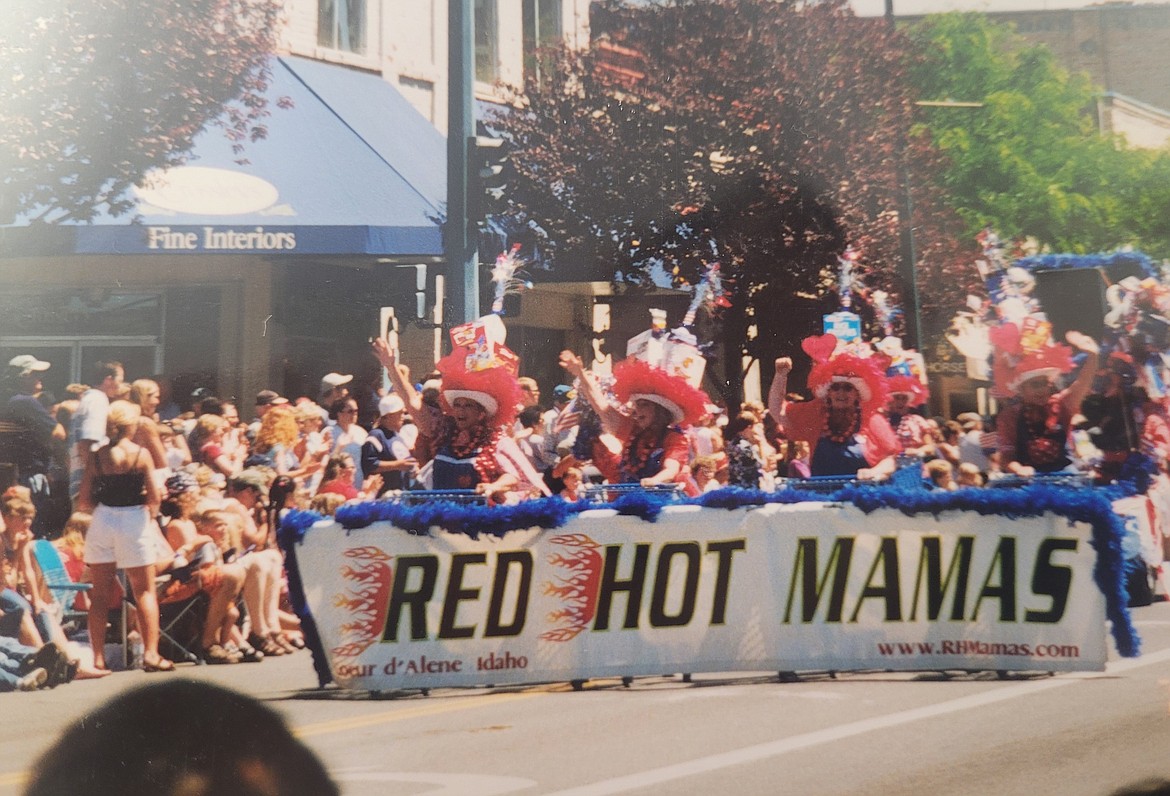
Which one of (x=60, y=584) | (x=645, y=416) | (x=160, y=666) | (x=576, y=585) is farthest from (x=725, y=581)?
(x=160, y=666)

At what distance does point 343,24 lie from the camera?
3.06 meters

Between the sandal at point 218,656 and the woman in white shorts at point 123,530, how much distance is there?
0.32ft

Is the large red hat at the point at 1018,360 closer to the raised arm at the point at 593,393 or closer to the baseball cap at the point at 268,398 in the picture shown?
the raised arm at the point at 593,393

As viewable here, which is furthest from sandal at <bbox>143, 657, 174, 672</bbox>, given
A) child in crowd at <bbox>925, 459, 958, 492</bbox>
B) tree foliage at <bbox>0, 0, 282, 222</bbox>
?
child in crowd at <bbox>925, 459, 958, 492</bbox>

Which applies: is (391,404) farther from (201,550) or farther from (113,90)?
(113,90)

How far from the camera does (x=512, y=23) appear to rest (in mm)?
3254

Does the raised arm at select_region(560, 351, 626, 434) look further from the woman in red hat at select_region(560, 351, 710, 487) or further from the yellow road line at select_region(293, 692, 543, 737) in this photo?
the yellow road line at select_region(293, 692, 543, 737)

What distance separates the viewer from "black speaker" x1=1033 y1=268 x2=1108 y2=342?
12.9 ft

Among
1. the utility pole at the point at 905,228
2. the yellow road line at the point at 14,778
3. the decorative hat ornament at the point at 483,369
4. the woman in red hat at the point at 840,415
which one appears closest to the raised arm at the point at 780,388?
the woman in red hat at the point at 840,415

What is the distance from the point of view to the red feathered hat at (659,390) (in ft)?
13.1

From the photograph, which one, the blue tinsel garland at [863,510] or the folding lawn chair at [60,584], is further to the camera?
the blue tinsel garland at [863,510]

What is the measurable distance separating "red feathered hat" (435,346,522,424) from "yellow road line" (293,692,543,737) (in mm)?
810

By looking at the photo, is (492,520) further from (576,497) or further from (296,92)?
(296,92)

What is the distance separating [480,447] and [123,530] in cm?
125
